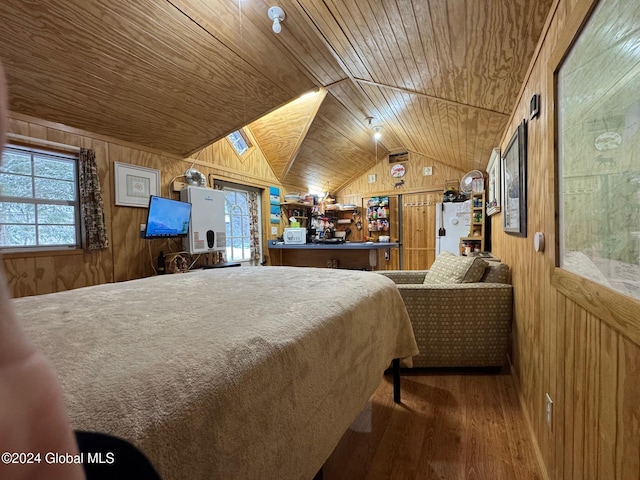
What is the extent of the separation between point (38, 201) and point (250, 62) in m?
2.18

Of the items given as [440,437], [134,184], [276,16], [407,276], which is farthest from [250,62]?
[440,437]

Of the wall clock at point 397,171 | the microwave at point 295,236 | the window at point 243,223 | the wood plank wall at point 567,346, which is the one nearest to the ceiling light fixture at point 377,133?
the wall clock at point 397,171

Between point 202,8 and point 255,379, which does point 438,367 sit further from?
point 202,8

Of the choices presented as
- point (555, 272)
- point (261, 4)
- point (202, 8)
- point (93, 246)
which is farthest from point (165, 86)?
point (555, 272)

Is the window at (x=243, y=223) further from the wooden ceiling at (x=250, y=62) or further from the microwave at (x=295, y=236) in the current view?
the wooden ceiling at (x=250, y=62)

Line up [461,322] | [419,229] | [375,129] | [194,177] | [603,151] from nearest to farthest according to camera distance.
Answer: [603,151], [461,322], [194,177], [375,129], [419,229]

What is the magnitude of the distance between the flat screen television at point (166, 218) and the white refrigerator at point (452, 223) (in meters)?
4.43

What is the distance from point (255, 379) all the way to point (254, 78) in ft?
9.79

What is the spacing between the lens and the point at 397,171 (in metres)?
6.44

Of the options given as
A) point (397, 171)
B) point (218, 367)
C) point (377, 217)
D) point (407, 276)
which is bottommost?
point (407, 276)

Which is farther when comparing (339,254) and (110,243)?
(339,254)

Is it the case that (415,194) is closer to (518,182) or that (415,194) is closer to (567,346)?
(518,182)

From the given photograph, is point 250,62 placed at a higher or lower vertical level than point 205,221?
higher

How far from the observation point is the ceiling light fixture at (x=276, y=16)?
2.25 meters
